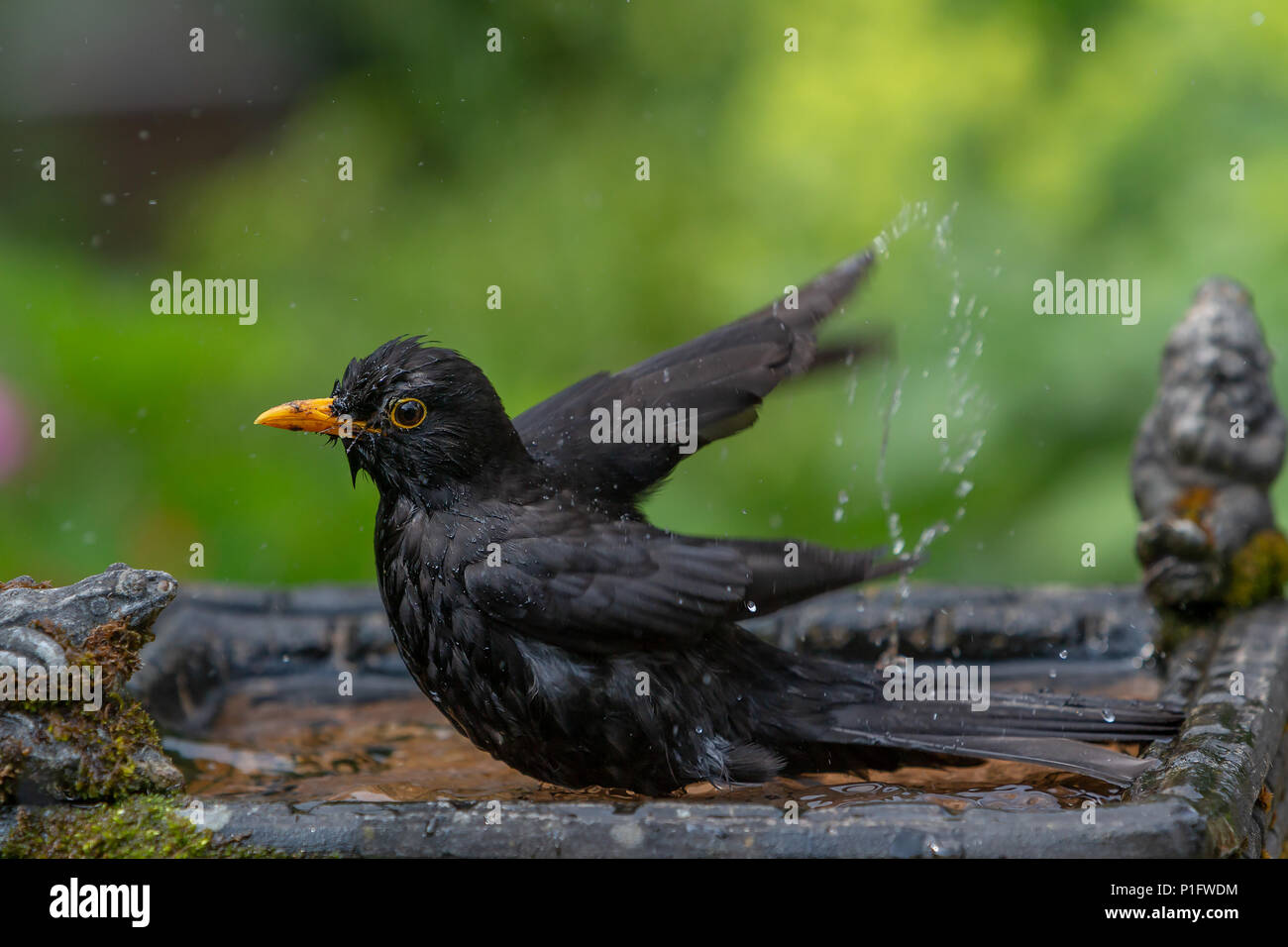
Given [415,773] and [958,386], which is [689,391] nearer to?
[415,773]

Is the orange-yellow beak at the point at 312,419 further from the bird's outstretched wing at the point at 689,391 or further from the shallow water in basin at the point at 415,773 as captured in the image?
the shallow water in basin at the point at 415,773

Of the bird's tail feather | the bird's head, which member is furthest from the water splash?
the bird's head

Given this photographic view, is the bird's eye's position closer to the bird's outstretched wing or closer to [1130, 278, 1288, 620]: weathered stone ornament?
the bird's outstretched wing

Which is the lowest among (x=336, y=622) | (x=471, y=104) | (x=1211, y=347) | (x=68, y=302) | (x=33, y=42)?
(x=336, y=622)

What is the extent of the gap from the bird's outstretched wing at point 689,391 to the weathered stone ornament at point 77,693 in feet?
3.54

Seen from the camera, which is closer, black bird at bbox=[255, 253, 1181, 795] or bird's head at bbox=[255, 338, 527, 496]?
black bird at bbox=[255, 253, 1181, 795]

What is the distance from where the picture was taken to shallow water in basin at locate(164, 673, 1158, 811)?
3.11 m

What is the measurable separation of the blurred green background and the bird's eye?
116 inches

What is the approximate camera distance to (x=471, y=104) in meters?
7.30

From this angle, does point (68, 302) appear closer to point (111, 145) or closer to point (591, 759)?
point (111, 145)

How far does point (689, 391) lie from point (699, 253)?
324 centimetres

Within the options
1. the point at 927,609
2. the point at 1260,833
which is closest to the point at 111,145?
the point at 927,609

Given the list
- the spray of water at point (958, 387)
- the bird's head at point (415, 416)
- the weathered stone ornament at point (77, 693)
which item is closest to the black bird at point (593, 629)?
Result: the bird's head at point (415, 416)

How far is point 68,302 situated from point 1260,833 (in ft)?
19.1
